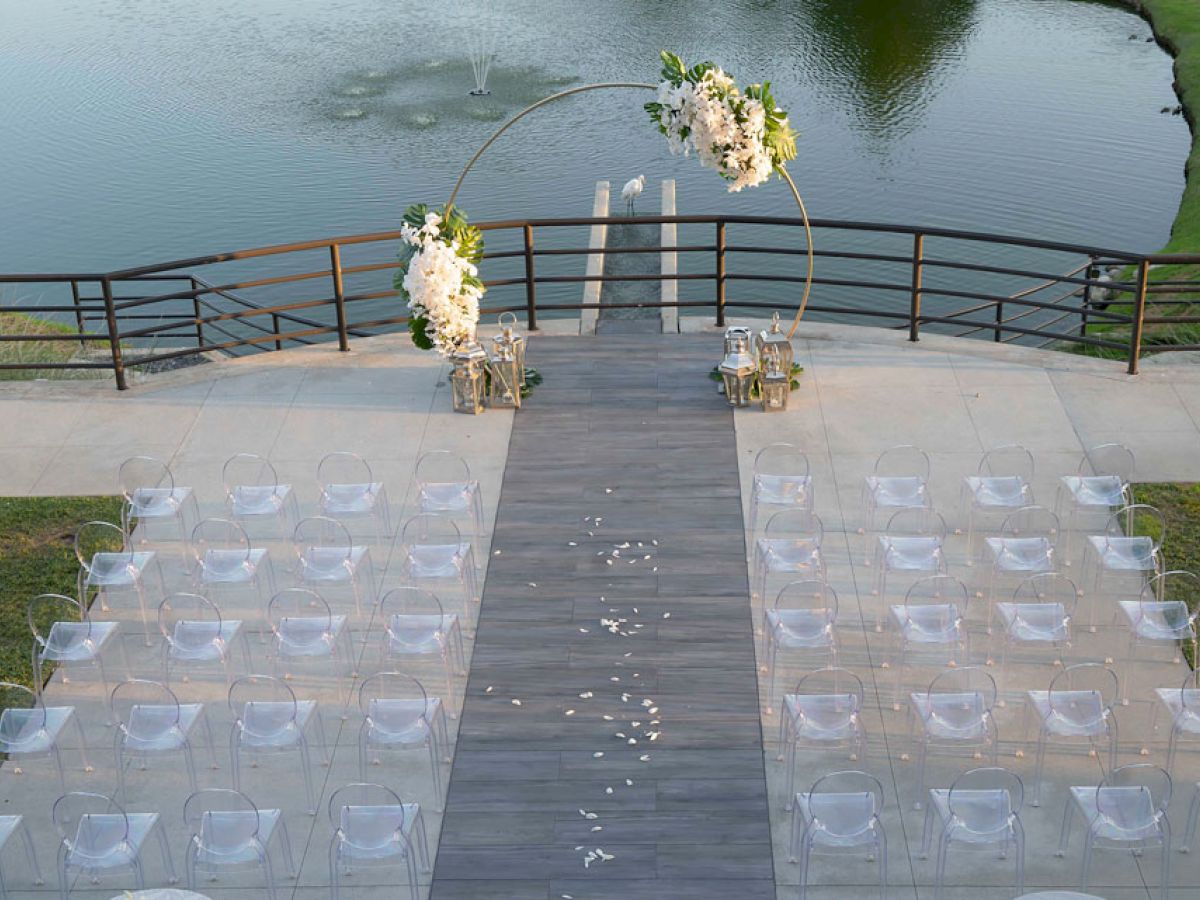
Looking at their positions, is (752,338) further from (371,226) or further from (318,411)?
(371,226)

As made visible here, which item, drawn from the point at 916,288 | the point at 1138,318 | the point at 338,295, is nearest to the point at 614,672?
the point at 338,295

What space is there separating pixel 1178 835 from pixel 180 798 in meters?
6.14

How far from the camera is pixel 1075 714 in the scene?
9.35 metres

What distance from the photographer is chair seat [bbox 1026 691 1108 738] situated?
365 inches

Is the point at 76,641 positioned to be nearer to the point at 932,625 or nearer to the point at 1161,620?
the point at 932,625

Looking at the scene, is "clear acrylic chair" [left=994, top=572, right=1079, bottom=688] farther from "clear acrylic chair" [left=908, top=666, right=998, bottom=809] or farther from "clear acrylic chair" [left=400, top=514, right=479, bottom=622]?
"clear acrylic chair" [left=400, top=514, right=479, bottom=622]

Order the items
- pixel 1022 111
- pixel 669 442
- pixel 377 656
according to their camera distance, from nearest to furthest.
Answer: pixel 377 656 < pixel 669 442 < pixel 1022 111

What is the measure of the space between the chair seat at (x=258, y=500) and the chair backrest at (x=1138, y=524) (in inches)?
258

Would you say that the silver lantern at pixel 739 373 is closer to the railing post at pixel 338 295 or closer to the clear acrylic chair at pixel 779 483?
the clear acrylic chair at pixel 779 483

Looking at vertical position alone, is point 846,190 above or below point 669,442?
below

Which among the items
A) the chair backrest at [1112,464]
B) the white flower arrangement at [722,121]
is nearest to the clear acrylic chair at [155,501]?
the white flower arrangement at [722,121]

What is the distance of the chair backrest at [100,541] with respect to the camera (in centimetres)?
1221

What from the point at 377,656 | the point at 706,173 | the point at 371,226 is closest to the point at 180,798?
the point at 377,656

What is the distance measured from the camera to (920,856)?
29.2ft
